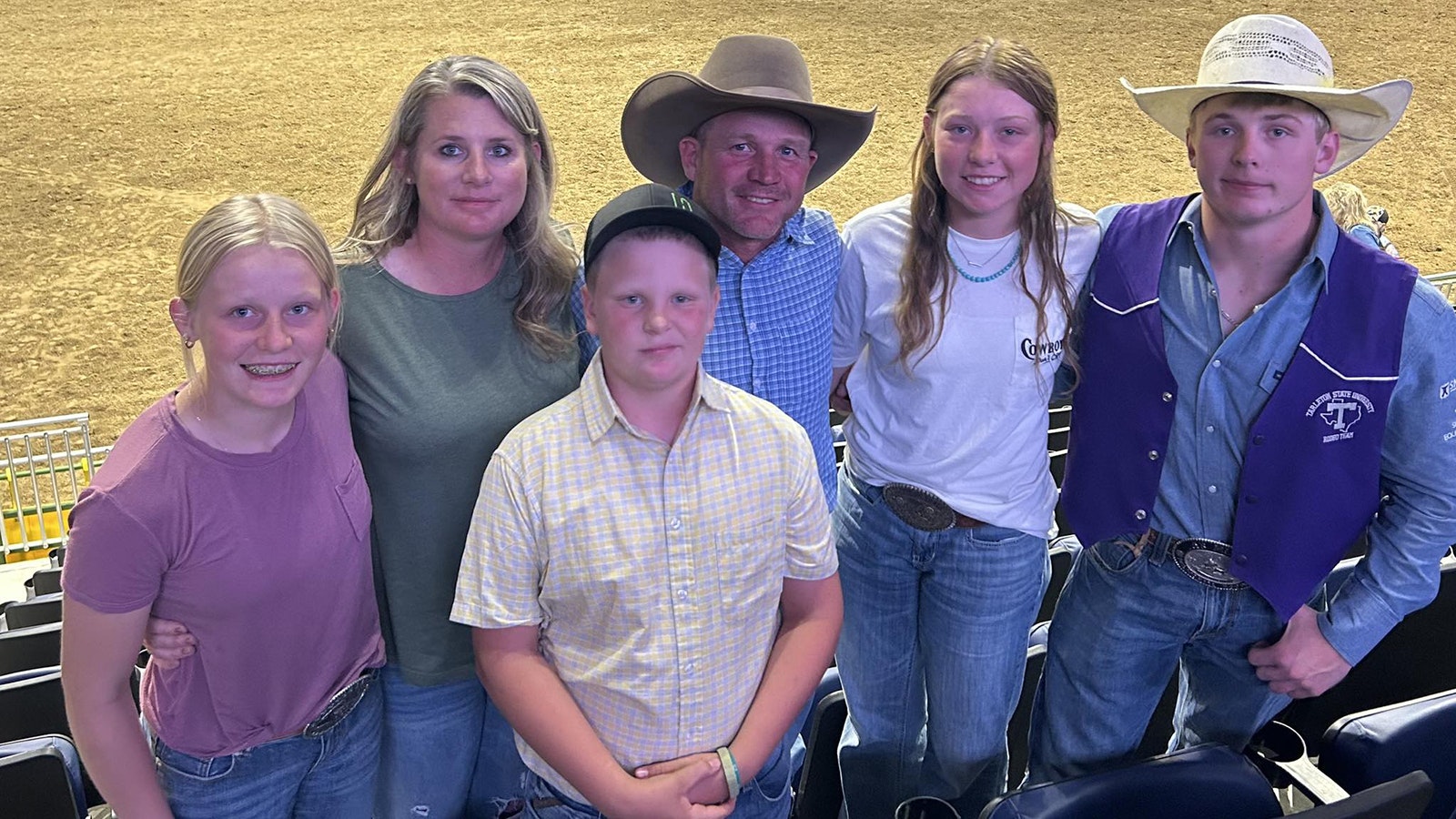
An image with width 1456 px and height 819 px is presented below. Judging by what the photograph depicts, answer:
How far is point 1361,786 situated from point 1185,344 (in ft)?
2.86

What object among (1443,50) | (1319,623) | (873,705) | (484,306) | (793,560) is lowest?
(873,705)

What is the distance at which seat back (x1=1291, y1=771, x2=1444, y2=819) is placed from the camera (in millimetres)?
1793

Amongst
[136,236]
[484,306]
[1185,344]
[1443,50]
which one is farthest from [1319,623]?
[1443,50]

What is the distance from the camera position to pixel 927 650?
110 inches

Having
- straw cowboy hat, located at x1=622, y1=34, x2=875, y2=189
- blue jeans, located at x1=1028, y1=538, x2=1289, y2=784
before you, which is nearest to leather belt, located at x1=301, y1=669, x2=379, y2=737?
straw cowboy hat, located at x1=622, y1=34, x2=875, y2=189

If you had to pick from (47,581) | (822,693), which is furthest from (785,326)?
(47,581)

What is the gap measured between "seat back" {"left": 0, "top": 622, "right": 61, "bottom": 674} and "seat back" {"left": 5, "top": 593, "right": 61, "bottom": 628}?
1.85 feet

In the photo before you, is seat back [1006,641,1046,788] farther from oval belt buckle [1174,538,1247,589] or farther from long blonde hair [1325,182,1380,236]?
long blonde hair [1325,182,1380,236]

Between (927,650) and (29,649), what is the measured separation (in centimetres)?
251

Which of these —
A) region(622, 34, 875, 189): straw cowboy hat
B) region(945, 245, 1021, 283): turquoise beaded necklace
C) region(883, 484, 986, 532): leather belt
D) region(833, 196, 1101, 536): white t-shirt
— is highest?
region(622, 34, 875, 189): straw cowboy hat

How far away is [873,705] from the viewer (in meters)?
2.84

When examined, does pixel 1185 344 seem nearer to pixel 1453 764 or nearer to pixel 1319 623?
pixel 1319 623

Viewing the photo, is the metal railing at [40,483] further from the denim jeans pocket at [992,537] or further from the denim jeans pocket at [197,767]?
the denim jeans pocket at [992,537]

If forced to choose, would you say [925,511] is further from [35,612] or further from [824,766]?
[35,612]
